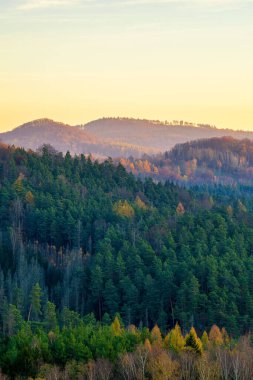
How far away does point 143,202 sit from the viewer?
189 meters

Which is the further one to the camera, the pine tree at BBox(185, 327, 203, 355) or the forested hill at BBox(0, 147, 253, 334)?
the forested hill at BBox(0, 147, 253, 334)

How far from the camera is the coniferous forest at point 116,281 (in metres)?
80.3

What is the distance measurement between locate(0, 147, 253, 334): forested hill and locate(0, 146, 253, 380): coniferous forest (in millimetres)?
208

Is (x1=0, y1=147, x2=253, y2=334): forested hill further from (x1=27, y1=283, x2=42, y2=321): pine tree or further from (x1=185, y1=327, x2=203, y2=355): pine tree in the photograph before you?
(x1=185, y1=327, x2=203, y2=355): pine tree

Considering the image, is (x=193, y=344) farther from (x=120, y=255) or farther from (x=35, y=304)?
(x=120, y=255)

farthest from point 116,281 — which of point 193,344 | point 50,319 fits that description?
point 193,344

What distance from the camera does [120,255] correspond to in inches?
5231

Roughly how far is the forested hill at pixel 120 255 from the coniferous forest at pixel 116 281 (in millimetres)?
208

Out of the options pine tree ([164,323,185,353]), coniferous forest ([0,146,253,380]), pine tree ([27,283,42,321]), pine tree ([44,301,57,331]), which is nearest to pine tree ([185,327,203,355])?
coniferous forest ([0,146,253,380])

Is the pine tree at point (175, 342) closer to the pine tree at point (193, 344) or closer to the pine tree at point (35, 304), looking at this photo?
the pine tree at point (193, 344)

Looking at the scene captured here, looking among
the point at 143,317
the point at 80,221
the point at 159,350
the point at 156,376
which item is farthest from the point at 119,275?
the point at 156,376

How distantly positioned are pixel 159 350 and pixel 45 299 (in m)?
44.6

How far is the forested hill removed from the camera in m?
117

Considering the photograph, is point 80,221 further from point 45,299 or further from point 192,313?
point 192,313
